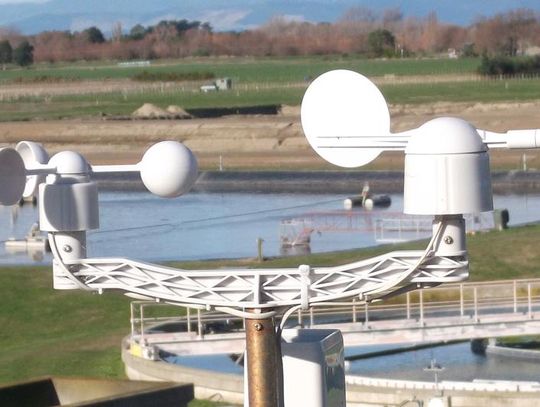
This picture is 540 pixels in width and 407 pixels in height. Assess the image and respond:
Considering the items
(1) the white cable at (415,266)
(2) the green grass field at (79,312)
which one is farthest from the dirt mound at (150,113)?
(1) the white cable at (415,266)

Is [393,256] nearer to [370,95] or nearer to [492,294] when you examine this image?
→ [370,95]

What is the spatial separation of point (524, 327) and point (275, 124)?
46080mm

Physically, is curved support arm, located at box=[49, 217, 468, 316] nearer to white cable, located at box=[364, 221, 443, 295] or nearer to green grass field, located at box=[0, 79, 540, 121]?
white cable, located at box=[364, 221, 443, 295]

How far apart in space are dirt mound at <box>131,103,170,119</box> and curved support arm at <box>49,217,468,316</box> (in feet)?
210

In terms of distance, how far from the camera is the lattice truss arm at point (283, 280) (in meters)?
6.96

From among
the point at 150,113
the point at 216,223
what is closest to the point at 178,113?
the point at 150,113

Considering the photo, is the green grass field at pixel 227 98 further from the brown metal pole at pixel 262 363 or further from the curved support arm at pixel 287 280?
the brown metal pole at pixel 262 363

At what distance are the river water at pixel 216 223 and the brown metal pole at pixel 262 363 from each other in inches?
849

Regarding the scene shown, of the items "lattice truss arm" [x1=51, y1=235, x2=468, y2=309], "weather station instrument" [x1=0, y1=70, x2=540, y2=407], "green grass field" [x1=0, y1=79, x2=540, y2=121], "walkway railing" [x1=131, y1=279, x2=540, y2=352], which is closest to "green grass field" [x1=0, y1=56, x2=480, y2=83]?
"green grass field" [x1=0, y1=79, x2=540, y2=121]

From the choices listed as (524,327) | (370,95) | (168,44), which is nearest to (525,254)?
(524,327)

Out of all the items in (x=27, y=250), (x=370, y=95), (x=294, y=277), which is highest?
(x=370, y=95)

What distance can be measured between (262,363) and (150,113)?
2568 inches

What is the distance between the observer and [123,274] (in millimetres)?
7320

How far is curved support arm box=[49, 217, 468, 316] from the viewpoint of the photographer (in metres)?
6.95
